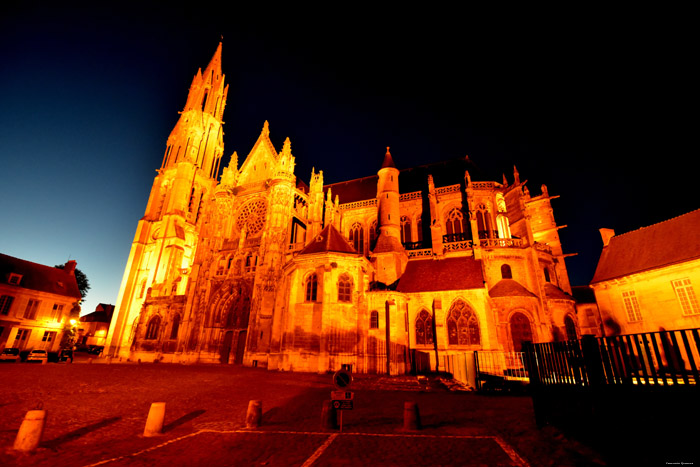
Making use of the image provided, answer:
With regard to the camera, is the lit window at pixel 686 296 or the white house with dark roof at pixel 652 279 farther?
the white house with dark roof at pixel 652 279

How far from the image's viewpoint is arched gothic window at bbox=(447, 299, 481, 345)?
2011 centimetres

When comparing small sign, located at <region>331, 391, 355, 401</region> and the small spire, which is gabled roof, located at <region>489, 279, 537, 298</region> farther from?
small sign, located at <region>331, 391, 355, 401</region>

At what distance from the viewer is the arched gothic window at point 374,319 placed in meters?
20.6

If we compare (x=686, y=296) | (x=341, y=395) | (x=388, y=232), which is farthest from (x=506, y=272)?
(x=341, y=395)

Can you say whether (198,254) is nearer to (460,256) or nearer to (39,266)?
(39,266)

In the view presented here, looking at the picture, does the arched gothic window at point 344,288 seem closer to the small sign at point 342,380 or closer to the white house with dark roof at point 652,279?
the small sign at point 342,380

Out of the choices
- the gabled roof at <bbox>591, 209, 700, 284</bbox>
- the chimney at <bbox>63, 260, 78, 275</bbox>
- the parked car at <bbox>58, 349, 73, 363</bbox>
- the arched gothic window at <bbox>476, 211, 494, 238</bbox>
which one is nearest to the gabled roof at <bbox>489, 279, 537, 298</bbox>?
the arched gothic window at <bbox>476, 211, 494, 238</bbox>

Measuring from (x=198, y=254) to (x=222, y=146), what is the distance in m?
27.9

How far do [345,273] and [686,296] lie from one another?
788 inches

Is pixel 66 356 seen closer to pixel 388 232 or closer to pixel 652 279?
pixel 388 232

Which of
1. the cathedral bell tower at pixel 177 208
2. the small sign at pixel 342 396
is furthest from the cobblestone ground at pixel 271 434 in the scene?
the cathedral bell tower at pixel 177 208

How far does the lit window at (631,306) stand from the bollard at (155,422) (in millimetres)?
26120

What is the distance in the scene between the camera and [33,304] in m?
30.2

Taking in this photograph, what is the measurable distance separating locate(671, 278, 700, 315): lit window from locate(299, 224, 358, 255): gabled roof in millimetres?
19402
